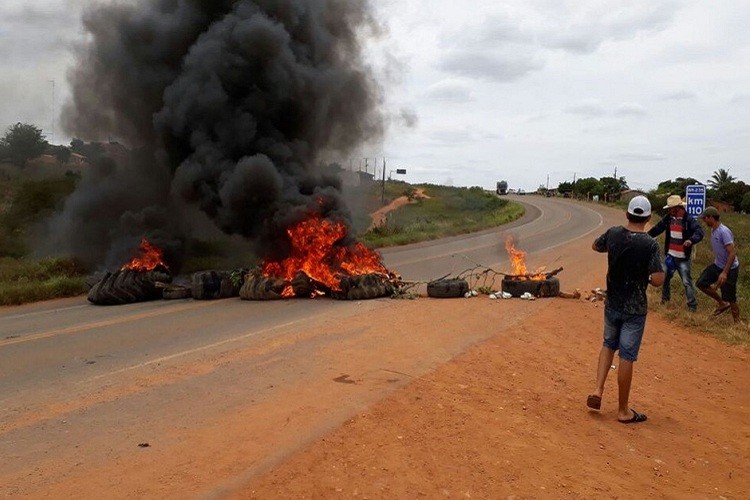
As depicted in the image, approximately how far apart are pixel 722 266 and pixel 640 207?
4.90 metres

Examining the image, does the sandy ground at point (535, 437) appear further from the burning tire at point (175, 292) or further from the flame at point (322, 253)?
the burning tire at point (175, 292)

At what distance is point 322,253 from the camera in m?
13.1

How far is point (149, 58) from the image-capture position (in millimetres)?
16062

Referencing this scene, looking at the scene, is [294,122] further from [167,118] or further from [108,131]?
[108,131]

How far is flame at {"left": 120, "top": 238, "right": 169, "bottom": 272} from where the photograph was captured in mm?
13361

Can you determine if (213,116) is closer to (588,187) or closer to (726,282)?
(726,282)

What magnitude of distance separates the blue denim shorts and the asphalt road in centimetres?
196

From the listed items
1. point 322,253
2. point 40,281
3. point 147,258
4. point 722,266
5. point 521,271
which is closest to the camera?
point 722,266

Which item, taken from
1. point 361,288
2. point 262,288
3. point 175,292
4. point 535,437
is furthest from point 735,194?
point 535,437

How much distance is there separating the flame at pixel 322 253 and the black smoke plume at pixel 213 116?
0.37m

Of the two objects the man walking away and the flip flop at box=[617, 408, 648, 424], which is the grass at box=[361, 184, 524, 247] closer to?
the man walking away

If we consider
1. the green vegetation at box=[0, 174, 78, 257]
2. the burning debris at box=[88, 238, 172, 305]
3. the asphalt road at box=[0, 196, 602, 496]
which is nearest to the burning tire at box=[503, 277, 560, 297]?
the asphalt road at box=[0, 196, 602, 496]

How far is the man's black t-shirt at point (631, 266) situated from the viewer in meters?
5.28

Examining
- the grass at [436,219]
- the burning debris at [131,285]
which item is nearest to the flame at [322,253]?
the burning debris at [131,285]
